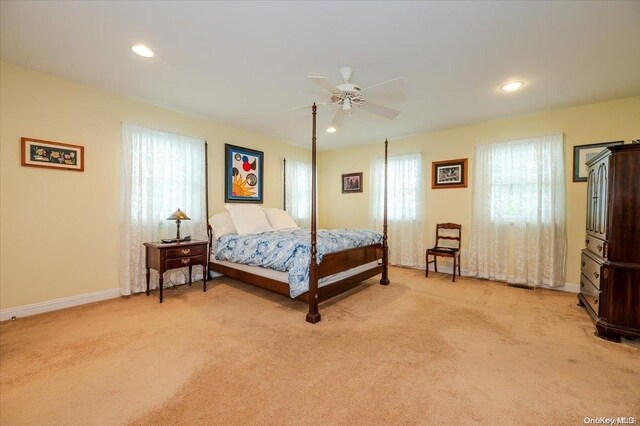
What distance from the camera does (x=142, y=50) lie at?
251cm

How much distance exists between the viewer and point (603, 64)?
2.70 metres

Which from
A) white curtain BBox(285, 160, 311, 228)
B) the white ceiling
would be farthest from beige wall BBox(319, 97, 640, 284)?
white curtain BBox(285, 160, 311, 228)

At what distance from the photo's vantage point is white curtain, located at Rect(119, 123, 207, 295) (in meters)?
3.57

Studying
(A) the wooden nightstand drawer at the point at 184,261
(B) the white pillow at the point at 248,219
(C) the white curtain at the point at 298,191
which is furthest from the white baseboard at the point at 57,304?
(C) the white curtain at the point at 298,191

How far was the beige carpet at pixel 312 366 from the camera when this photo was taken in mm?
1600

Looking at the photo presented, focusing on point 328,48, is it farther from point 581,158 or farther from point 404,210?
point 581,158

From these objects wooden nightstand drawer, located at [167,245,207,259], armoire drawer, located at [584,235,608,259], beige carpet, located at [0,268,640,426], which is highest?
armoire drawer, located at [584,235,608,259]

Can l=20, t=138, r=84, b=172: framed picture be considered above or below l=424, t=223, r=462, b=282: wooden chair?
above

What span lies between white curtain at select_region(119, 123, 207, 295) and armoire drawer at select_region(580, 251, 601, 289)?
16.6 ft

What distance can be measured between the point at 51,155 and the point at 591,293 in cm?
621

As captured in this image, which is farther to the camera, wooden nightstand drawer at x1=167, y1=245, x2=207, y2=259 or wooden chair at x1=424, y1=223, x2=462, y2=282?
wooden chair at x1=424, y1=223, x2=462, y2=282

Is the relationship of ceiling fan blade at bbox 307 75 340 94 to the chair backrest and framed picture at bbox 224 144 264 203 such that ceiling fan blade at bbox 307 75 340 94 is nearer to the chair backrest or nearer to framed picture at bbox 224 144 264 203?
framed picture at bbox 224 144 264 203

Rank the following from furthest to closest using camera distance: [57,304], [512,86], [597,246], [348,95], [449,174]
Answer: [449,174] → [512,86] → [57,304] → [597,246] → [348,95]

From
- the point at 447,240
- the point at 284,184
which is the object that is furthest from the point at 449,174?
the point at 284,184
